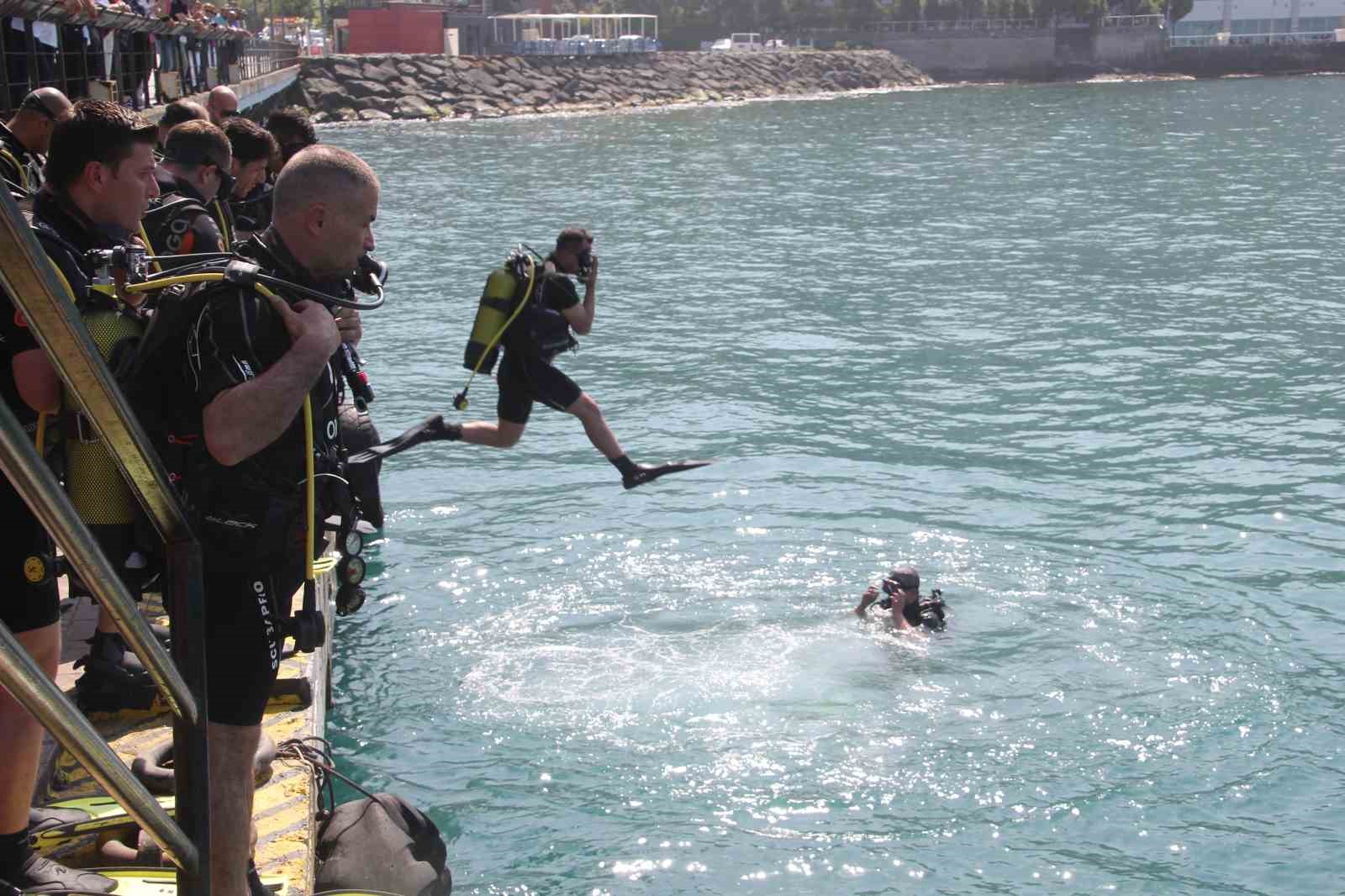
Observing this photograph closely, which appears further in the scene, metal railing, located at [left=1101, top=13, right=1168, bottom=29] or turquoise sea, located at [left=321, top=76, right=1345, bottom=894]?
metal railing, located at [left=1101, top=13, right=1168, bottom=29]

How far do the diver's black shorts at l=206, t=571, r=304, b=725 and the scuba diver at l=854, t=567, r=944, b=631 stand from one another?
6.40m

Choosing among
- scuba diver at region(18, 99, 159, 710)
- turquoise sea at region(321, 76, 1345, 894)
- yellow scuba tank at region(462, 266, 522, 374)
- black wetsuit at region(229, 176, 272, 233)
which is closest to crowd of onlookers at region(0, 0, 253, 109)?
turquoise sea at region(321, 76, 1345, 894)

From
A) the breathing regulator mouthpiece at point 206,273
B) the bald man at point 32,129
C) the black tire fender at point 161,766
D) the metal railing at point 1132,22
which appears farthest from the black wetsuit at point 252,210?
the metal railing at point 1132,22

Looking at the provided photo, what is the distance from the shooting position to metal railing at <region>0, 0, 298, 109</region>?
1594 cm

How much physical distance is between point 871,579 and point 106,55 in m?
15.4

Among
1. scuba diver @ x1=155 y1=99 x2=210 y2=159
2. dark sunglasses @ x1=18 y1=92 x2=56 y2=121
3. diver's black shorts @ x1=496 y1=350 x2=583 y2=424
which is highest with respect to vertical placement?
scuba diver @ x1=155 y1=99 x2=210 y2=159

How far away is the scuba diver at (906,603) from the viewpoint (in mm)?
9438

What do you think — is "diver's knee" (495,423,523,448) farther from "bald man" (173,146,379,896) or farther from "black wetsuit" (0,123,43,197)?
"bald man" (173,146,379,896)

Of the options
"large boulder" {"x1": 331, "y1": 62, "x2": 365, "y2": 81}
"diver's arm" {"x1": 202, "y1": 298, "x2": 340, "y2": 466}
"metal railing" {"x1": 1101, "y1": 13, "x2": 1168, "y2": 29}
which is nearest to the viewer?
"diver's arm" {"x1": 202, "y1": 298, "x2": 340, "y2": 466}

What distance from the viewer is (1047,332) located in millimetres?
20016

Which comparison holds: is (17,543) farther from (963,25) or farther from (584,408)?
(963,25)

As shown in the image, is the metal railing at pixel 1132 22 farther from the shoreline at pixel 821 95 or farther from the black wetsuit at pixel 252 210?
the black wetsuit at pixel 252 210

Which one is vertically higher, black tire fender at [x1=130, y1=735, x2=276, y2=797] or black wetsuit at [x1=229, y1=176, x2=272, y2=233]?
black wetsuit at [x1=229, y1=176, x2=272, y2=233]

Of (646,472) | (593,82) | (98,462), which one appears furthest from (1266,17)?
(98,462)
